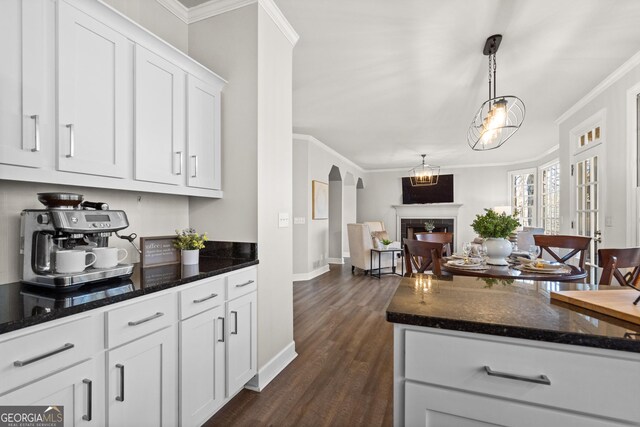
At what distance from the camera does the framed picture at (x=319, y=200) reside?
5846 mm

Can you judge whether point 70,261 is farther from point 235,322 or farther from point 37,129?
point 235,322

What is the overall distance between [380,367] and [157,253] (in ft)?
6.05

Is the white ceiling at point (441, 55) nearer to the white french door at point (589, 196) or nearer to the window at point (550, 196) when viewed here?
the white french door at point (589, 196)

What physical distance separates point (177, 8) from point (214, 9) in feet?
0.90

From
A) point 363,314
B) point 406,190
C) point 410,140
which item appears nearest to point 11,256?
point 363,314

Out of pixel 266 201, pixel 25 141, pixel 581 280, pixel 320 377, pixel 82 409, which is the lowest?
pixel 320 377

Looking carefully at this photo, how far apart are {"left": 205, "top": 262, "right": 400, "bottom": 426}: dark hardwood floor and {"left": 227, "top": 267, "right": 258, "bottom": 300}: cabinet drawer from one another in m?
0.70

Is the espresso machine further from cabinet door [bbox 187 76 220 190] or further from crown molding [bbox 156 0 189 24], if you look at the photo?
crown molding [bbox 156 0 189 24]

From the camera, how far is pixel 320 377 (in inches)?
88.4

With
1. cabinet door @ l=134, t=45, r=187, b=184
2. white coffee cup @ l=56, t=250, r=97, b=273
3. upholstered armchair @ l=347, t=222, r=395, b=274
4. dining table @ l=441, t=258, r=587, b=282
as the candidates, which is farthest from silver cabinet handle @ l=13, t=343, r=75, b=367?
upholstered armchair @ l=347, t=222, r=395, b=274

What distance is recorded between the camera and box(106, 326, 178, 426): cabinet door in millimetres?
1211

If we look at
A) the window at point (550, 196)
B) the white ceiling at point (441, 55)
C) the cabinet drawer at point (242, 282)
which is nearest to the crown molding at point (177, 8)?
the white ceiling at point (441, 55)

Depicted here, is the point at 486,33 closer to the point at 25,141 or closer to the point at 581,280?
the point at 581,280

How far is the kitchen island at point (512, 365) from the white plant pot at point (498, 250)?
1.52 metres
